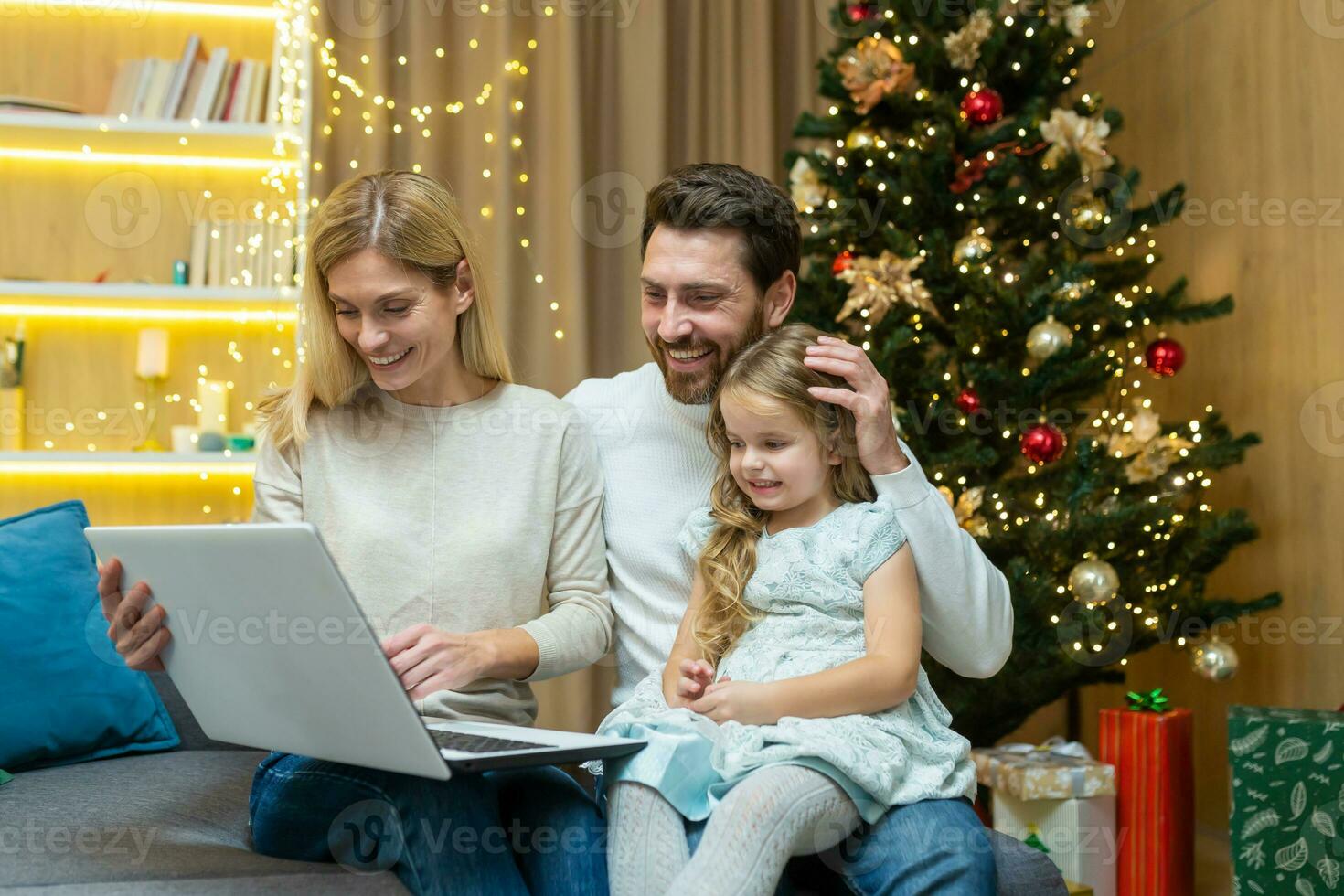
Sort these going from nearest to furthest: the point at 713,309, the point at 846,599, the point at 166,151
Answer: the point at 846,599
the point at 713,309
the point at 166,151

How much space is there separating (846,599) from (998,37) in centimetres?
178

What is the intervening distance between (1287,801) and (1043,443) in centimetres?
84

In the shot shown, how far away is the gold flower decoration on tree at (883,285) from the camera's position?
2.69m

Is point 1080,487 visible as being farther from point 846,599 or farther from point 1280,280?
point 846,599

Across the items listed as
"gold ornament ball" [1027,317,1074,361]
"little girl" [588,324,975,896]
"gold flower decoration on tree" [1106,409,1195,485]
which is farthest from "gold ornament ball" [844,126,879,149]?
"little girl" [588,324,975,896]

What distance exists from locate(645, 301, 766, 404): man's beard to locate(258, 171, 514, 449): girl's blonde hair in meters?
0.31

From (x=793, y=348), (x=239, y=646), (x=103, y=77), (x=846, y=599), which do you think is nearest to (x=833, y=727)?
(x=846, y=599)

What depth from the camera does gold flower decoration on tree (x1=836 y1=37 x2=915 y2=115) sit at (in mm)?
2783

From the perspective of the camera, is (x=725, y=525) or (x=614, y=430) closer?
(x=725, y=525)

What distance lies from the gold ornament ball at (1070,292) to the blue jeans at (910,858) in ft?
5.23

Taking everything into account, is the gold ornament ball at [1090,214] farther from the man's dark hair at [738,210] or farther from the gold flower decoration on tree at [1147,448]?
the man's dark hair at [738,210]

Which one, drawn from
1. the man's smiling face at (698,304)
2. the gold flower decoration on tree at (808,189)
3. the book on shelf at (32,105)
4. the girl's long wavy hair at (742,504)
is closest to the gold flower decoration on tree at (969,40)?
the gold flower decoration on tree at (808,189)

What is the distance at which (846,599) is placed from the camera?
4.69ft

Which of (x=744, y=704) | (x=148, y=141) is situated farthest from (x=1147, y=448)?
(x=148, y=141)
